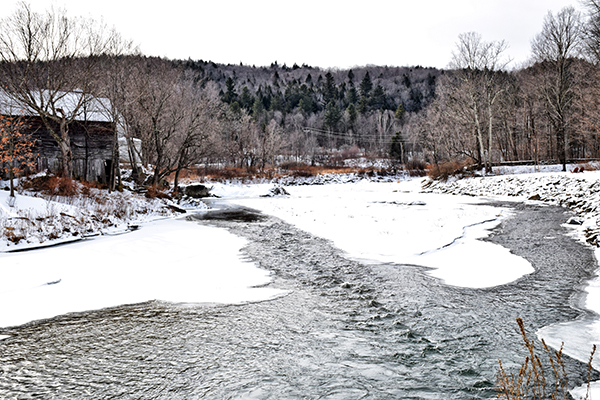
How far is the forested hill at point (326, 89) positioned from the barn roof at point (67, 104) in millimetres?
81445

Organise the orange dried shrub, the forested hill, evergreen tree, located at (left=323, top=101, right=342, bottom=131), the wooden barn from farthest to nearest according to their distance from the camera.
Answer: the forested hill < evergreen tree, located at (left=323, top=101, right=342, bottom=131) < the wooden barn < the orange dried shrub

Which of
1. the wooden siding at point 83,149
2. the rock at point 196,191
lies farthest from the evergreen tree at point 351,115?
the wooden siding at point 83,149

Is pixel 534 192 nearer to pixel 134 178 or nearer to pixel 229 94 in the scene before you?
pixel 134 178

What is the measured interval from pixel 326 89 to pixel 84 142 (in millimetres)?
125058

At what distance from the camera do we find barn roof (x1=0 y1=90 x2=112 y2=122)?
1721 cm

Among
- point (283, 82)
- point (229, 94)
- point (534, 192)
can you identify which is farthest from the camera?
point (283, 82)

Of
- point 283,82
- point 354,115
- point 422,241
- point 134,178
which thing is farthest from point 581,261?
point 283,82

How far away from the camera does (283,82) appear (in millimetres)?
168625

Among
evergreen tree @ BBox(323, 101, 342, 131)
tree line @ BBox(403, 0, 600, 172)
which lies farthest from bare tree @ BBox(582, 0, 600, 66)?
evergreen tree @ BBox(323, 101, 342, 131)

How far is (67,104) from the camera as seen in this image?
21.0m

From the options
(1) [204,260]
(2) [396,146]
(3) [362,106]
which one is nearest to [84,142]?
(1) [204,260]

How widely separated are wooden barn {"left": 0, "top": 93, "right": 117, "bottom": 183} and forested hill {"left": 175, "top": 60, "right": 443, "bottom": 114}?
80836 millimetres

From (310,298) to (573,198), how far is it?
54.8 ft

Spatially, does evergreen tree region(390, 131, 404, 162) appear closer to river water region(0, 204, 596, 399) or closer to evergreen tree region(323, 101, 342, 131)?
evergreen tree region(323, 101, 342, 131)
